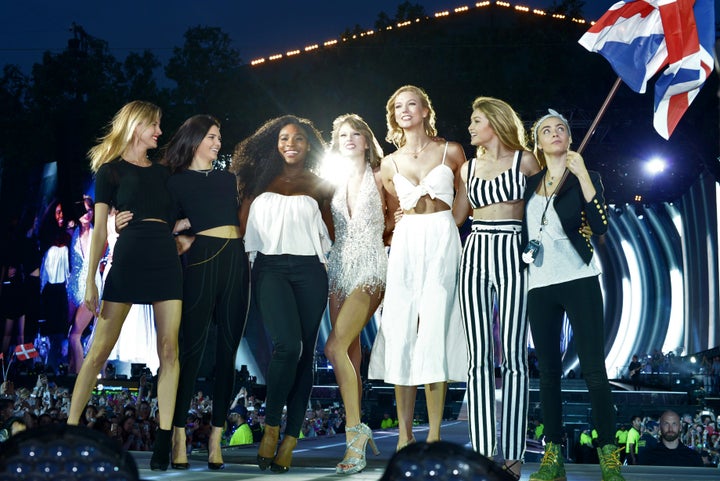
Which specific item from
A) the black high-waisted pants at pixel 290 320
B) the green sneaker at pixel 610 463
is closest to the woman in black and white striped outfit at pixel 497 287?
the green sneaker at pixel 610 463

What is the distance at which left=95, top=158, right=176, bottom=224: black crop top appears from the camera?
4.61 metres

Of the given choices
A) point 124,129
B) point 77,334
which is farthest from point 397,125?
point 77,334

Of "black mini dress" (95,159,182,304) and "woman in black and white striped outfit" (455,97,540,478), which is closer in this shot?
"woman in black and white striped outfit" (455,97,540,478)

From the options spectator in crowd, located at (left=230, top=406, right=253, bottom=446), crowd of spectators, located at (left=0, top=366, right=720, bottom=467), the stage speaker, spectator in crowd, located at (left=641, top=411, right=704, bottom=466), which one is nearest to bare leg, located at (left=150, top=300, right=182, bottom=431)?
crowd of spectators, located at (left=0, top=366, right=720, bottom=467)

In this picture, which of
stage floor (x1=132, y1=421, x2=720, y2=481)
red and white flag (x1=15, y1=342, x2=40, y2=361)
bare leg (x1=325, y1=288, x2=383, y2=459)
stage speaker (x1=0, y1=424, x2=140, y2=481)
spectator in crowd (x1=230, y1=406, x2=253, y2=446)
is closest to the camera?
stage speaker (x1=0, y1=424, x2=140, y2=481)

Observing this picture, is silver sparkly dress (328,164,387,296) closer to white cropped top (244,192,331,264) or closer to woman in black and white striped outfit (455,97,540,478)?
white cropped top (244,192,331,264)

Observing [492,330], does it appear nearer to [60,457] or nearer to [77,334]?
[60,457]

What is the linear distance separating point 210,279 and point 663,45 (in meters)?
2.73

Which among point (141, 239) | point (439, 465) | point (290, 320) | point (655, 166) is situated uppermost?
point (655, 166)

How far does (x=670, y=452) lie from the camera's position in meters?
5.89

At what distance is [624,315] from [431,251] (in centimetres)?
1962

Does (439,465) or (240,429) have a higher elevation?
(439,465)

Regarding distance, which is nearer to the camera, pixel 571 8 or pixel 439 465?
pixel 439 465

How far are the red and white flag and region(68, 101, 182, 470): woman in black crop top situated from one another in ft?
52.6
